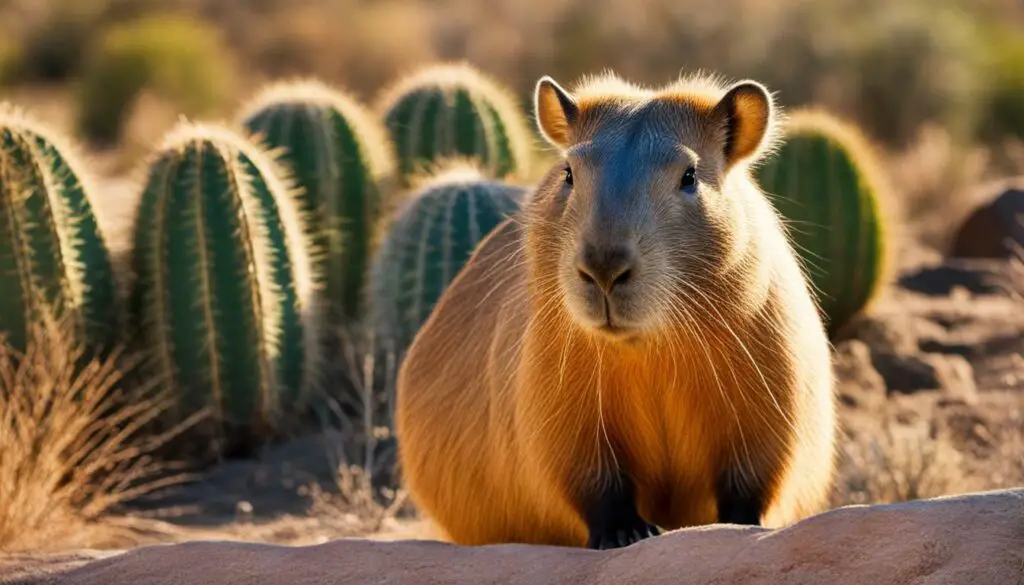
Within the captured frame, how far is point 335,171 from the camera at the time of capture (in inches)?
359

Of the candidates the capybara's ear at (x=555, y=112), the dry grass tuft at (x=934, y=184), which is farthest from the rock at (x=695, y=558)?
the dry grass tuft at (x=934, y=184)

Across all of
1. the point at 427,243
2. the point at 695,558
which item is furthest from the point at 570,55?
the point at 695,558

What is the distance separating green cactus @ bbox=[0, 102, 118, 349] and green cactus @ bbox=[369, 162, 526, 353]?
1376 millimetres

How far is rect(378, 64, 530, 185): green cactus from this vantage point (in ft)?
31.6

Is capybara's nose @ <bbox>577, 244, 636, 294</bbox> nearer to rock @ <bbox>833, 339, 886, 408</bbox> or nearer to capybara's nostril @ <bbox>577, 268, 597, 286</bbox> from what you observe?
capybara's nostril @ <bbox>577, 268, 597, 286</bbox>

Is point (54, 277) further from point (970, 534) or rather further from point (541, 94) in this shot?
point (970, 534)

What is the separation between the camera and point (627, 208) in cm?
439

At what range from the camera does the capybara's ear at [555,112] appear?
5.06 meters

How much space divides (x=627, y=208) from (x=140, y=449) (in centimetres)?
365

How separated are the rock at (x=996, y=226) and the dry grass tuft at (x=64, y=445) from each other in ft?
18.4

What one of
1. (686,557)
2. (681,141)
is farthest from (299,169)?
(686,557)

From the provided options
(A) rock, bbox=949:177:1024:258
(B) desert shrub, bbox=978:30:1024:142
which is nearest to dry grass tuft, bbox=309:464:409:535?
(A) rock, bbox=949:177:1024:258

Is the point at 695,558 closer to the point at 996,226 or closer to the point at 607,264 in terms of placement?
the point at 607,264

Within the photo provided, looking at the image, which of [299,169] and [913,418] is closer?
[913,418]
